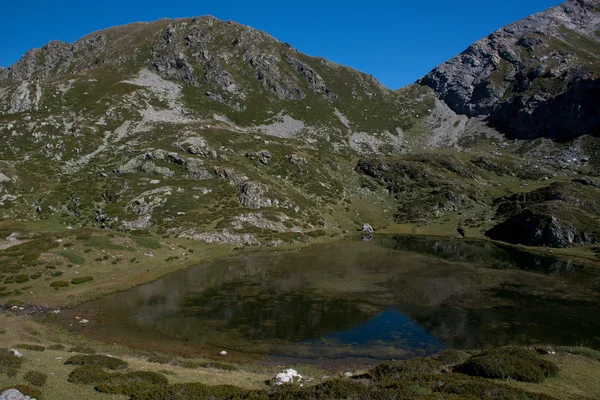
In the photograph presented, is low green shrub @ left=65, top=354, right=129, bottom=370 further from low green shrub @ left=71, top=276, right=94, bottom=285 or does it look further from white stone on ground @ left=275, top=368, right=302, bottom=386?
low green shrub @ left=71, top=276, right=94, bottom=285

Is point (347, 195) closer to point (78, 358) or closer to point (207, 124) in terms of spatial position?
point (207, 124)

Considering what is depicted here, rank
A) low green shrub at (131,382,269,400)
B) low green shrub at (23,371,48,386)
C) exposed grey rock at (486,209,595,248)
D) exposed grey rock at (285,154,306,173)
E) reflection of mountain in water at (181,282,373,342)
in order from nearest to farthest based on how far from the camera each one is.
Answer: low green shrub at (131,382,269,400), low green shrub at (23,371,48,386), reflection of mountain in water at (181,282,373,342), exposed grey rock at (486,209,595,248), exposed grey rock at (285,154,306,173)

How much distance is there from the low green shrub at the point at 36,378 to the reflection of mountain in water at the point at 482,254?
7759 centimetres

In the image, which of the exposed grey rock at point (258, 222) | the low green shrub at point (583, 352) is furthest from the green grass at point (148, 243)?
the low green shrub at point (583, 352)

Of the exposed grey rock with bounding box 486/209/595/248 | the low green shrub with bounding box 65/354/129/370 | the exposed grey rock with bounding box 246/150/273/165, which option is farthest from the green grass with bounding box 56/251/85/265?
the exposed grey rock with bounding box 486/209/595/248

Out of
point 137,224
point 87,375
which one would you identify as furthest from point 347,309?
point 137,224

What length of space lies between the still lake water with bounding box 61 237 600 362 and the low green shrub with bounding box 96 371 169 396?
12.3 meters

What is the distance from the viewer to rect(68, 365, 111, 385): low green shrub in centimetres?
2159

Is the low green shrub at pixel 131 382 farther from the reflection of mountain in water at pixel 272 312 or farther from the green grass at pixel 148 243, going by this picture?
the green grass at pixel 148 243

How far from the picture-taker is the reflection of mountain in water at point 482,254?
78.4 meters

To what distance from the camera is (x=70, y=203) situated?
107 meters

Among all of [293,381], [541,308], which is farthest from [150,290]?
[541,308]

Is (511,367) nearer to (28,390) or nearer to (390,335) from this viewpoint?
(390,335)

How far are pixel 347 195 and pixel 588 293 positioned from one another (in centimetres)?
9866
